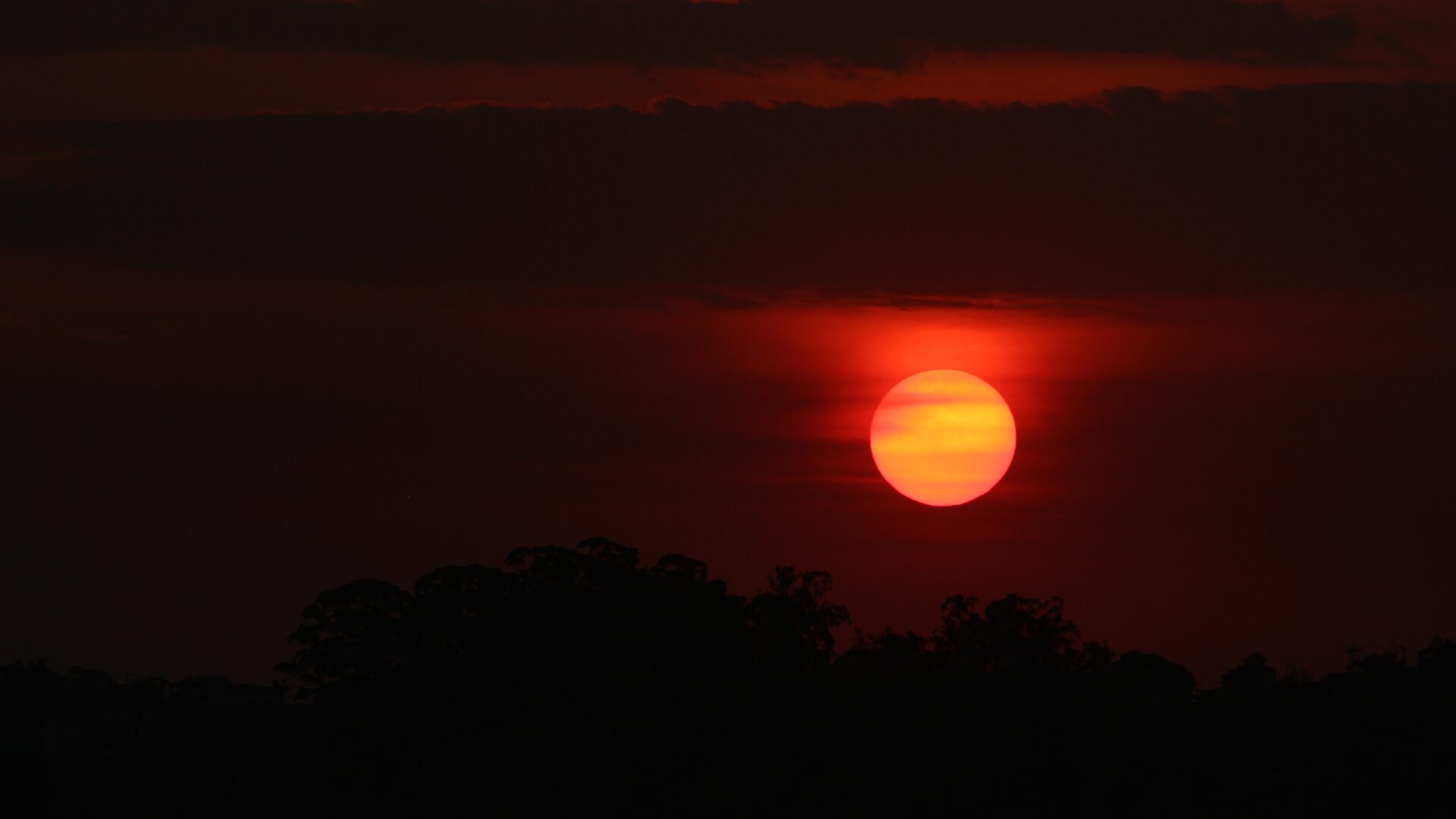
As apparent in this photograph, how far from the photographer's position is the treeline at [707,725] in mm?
70312

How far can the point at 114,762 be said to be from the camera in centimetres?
10506

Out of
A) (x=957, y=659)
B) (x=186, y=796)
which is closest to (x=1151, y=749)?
(x=186, y=796)

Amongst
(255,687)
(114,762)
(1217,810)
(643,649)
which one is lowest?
(1217,810)

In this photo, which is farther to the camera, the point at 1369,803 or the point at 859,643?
the point at 859,643

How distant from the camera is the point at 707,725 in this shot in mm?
83125

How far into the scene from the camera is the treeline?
231 feet

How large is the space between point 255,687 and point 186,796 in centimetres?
10438

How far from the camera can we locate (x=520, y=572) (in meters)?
120

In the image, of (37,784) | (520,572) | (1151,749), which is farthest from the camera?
(520,572)

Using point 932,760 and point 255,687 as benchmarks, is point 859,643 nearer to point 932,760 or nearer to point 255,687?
point 932,760

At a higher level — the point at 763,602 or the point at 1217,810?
the point at 763,602

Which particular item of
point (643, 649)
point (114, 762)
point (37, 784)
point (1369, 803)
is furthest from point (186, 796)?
point (1369, 803)

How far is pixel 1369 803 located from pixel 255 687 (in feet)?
456

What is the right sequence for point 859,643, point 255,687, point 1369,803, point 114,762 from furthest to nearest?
1. point 255,687
2. point 859,643
3. point 114,762
4. point 1369,803
